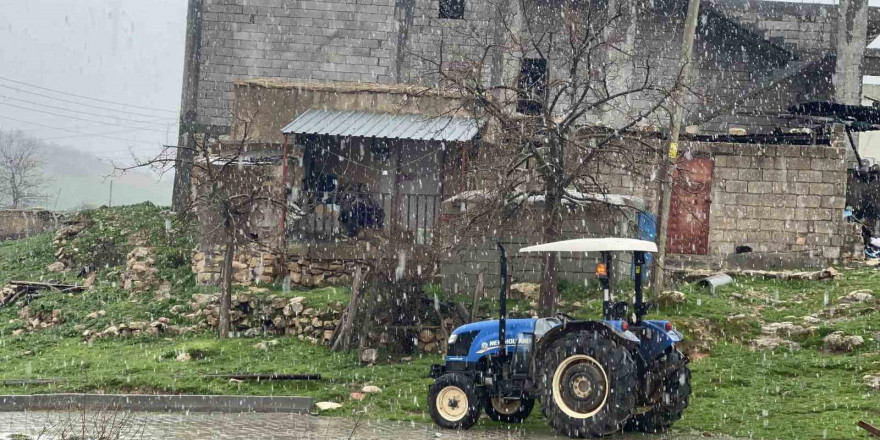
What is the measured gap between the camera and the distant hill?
114m

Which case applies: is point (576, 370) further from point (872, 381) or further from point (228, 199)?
point (228, 199)

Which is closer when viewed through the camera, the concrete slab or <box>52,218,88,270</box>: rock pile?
the concrete slab

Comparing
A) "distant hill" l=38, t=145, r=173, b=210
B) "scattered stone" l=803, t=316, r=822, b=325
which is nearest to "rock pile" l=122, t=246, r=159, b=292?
"scattered stone" l=803, t=316, r=822, b=325

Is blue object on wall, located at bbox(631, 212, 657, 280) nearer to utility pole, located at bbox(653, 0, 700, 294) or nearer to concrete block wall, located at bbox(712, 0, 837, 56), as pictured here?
utility pole, located at bbox(653, 0, 700, 294)

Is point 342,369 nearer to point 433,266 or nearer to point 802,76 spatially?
point 433,266

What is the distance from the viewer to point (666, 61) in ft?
102

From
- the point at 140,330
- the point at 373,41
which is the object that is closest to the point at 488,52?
the point at 373,41

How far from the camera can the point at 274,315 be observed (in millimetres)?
18406

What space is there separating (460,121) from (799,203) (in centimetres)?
749

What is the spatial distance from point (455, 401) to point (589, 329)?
1754mm

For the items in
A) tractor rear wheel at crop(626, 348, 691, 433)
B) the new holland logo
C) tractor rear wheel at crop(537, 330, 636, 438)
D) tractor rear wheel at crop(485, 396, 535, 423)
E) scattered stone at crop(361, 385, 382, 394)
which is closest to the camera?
tractor rear wheel at crop(537, 330, 636, 438)

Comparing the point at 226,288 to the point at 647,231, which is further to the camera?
the point at 647,231

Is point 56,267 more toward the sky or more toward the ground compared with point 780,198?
more toward the ground

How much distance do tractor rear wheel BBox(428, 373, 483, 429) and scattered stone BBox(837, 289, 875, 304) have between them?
338 inches
